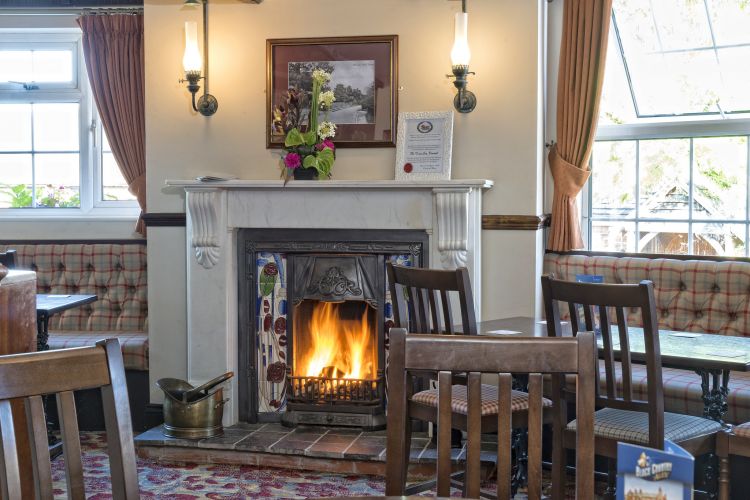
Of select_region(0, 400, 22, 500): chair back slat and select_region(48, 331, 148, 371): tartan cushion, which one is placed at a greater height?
select_region(0, 400, 22, 500): chair back slat

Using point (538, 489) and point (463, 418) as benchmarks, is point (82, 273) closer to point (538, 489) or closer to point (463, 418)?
point (463, 418)

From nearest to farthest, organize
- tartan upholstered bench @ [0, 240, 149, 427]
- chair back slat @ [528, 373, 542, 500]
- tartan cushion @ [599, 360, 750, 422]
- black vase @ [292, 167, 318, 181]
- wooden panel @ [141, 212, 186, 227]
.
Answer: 1. chair back slat @ [528, 373, 542, 500]
2. tartan cushion @ [599, 360, 750, 422]
3. black vase @ [292, 167, 318, 181]
4. wooden panel @ [141, 212, 186, 227]
5. tartan upholstered bench @ [0, 240, 149, 427]

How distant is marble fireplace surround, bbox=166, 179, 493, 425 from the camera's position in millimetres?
4316

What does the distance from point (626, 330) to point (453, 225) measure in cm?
162

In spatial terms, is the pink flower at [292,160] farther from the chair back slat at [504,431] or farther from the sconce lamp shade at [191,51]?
the chair back slat at [504,431]

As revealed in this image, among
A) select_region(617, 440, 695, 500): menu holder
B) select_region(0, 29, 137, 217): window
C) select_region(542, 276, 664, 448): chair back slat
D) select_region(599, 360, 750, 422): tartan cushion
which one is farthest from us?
select_region(0, 29, 137, 217): window

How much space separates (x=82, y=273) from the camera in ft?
17.6

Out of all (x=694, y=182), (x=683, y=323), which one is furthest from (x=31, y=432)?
(x=694, y=182)

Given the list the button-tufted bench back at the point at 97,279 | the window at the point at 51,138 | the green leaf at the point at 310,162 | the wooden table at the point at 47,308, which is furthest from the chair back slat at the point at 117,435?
the window at the point at 51,138

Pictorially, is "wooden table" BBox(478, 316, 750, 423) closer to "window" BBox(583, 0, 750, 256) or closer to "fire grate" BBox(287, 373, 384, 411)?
"fire grate" BBox(287, 373, 384, 411)

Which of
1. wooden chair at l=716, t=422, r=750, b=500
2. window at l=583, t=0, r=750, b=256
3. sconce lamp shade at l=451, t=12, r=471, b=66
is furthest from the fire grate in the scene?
wooden chair at l=716, t=422, r=750, b=500

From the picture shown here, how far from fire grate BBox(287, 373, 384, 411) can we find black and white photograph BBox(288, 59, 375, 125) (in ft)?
4.45

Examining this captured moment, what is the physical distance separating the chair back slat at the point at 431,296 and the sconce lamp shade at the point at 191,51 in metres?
1.87

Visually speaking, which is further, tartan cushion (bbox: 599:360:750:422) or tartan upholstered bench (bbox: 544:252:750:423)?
tartan upholstered bench (bbox: 544:252:750:423)
